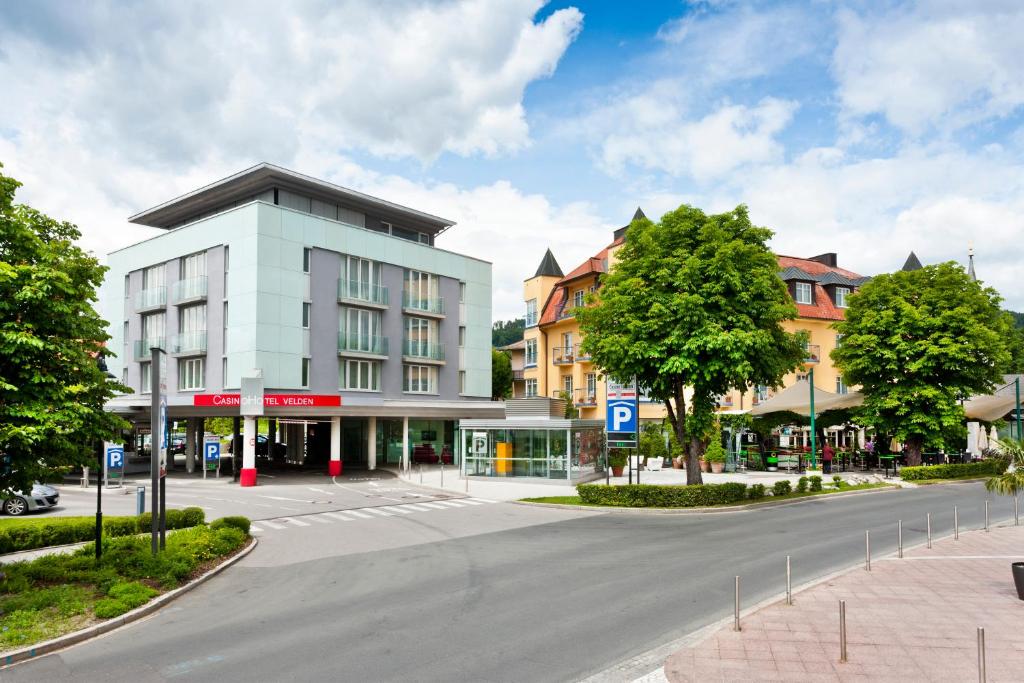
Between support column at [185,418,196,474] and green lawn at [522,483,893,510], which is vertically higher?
support column at [185,418,196,474]

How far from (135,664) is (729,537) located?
14.7 metres

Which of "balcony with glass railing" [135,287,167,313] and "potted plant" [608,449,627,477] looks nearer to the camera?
"potted plant" [608,449,627,477]

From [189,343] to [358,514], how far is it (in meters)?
25.9

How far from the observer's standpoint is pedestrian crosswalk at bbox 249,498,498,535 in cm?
2303

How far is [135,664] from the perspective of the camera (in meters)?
9.56

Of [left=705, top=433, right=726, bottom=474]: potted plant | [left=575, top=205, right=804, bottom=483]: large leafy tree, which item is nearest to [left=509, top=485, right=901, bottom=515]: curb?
[left=575, top=205, right=804, bottom=483]: large leafy tree

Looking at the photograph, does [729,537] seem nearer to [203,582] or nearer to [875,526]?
[875,526]

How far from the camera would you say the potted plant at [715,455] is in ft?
143

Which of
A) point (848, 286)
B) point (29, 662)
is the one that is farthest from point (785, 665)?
point (848, 286)

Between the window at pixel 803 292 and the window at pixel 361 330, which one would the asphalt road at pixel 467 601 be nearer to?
the window at pixel 361 330

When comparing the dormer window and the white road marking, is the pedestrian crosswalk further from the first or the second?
the dormer window

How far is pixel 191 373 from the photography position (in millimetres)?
46375

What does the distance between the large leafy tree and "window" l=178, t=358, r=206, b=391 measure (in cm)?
2871

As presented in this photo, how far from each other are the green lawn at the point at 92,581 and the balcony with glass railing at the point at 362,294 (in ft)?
97.3
